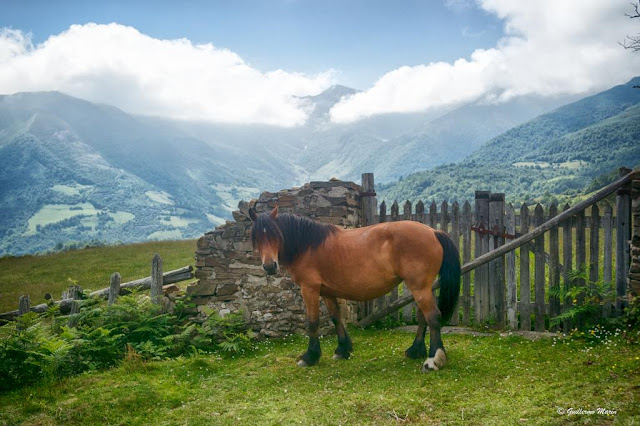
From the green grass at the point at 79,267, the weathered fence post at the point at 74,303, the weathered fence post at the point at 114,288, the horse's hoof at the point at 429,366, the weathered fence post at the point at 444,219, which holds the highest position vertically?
the weathered fence post at the point at 444,219

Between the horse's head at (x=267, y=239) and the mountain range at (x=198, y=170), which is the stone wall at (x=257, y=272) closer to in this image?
the horse's head at (x=267, y=239)

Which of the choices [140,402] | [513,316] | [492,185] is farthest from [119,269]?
[492,185]

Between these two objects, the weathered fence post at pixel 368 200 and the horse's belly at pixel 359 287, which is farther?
the weathered fence post at pixel 368 200

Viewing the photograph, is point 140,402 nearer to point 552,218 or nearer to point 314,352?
point 314,352

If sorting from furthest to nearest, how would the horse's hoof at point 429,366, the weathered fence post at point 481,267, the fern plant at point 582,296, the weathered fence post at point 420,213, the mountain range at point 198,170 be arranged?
the mountain range at point 198,170 → the weathered fence post at point 420,213 → the weathered fence post at point 481,267 → the fern plant at point 582,296 → the horse's hoof at point 429,366

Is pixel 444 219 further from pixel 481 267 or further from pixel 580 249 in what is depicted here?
pixel 580 249

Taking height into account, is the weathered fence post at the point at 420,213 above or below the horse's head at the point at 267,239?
above

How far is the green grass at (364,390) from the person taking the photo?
4109 millimetres

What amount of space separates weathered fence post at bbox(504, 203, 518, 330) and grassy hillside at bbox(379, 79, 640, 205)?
41264 millimetres

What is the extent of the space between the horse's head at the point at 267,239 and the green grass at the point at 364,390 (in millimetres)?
1517

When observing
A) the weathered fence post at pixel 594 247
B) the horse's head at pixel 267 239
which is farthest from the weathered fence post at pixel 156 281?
the weathered fence post at pixel 594 247

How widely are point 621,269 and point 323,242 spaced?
4444 millimetres

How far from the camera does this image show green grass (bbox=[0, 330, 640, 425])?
13.5 feet

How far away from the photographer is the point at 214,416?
465 cm
